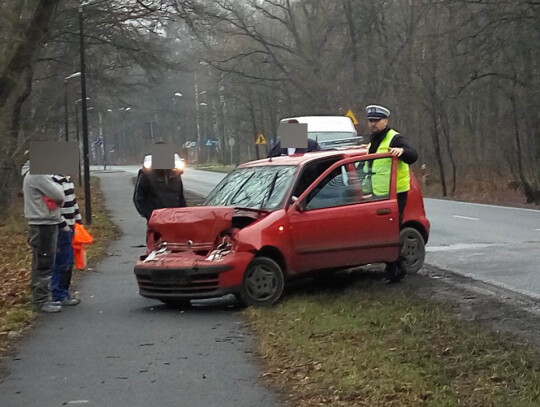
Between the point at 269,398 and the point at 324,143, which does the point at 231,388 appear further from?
the point at 324,143

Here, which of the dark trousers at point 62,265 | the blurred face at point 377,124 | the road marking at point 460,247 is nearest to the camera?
the dark trousers at point 62,265

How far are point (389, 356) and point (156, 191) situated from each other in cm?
660

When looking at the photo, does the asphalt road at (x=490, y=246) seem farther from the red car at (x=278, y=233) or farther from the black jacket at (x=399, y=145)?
the black jacket at (x=399, y=145)

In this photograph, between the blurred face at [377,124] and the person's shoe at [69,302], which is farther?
the blurred face at [377,124]

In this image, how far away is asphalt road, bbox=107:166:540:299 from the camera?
12.6m

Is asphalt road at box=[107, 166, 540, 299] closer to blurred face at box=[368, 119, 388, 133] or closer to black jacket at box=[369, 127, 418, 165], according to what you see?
black jacket at box=[369, 127, 418, 165]

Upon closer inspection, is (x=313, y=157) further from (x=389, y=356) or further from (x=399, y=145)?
(x=389, y=356)

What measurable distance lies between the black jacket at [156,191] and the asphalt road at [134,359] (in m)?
1.71

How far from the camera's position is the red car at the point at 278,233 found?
10.5 meters

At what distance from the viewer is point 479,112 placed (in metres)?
45.4

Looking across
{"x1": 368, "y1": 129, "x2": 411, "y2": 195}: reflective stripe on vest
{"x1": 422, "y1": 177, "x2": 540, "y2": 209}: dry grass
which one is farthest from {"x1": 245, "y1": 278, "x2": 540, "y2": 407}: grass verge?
{"x1": 422, "y1": 177, "x2": 540, "y2": 209}: dry grass

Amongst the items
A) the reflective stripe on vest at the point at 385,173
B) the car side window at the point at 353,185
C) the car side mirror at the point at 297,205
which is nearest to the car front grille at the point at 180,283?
the car side mirror at the point at 297,205

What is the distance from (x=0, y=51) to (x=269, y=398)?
12.7 m

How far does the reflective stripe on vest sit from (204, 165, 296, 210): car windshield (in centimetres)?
100
